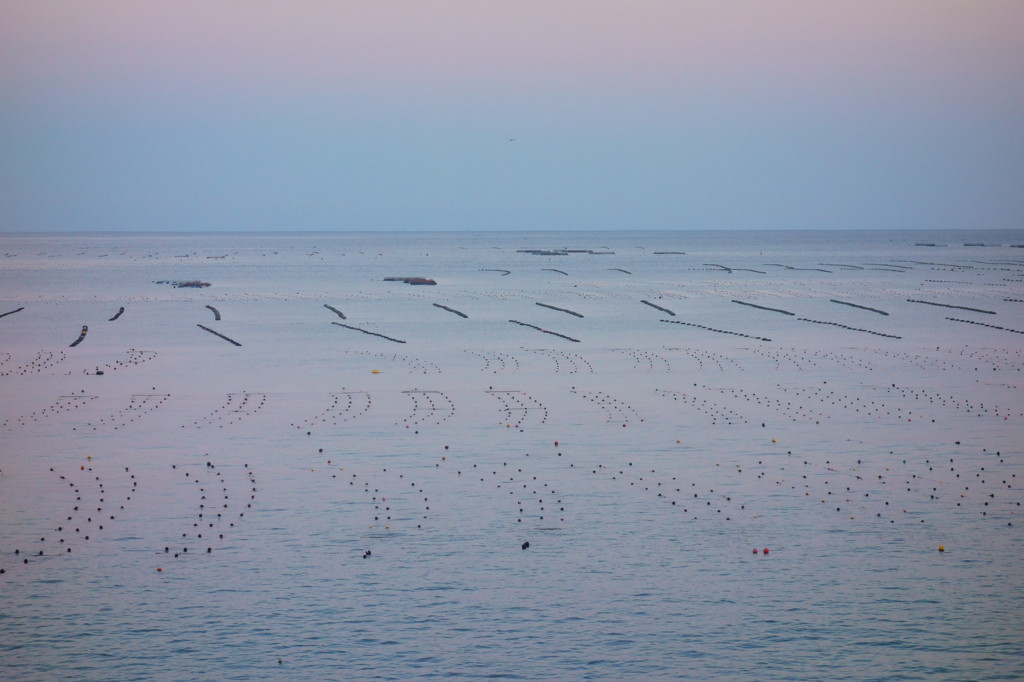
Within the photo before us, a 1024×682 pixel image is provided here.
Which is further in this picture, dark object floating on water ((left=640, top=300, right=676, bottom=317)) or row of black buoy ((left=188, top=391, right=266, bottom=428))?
dark object floating on water ((left=640, top=300, right=676, bottom=317))

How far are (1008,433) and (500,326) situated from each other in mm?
38838

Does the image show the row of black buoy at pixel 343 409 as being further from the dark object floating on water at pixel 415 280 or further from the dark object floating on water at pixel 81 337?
the dark object floating on water at pixel 415 280

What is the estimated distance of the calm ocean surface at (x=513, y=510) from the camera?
65.3 feet

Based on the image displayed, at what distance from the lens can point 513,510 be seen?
90.5 ft

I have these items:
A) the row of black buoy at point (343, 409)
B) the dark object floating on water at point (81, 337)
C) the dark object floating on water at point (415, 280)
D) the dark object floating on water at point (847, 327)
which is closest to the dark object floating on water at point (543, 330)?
the dark object floating on water at point (847, 327)

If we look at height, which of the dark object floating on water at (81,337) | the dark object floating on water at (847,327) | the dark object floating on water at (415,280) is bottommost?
the dark object floating on water at (81,337)

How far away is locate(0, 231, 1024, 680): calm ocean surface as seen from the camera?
1991cm

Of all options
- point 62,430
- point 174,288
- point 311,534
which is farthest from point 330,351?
point 174,288

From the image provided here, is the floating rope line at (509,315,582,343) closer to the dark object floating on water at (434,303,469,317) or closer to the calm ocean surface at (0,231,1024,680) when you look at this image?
the calm ocean surface at (0,231,1024,680)

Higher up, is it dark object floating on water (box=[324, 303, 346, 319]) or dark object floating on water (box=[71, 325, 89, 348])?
dark object floating on water (box=[324, 303, 346, 319])

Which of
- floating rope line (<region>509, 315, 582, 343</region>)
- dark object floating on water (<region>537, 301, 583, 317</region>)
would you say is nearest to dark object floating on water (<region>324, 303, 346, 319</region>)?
floating rope line (<region>509, 315, 582, 343</region>)

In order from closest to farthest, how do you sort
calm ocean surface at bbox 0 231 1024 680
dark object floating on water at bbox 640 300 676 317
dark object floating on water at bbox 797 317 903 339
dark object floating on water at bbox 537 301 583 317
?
calm ocean surface at bbox 0 231 1024 680 → dark object floating on water at bbox 797 317 903 339 → dark object floating on water at bbox 640 300 676 317 → dark object floating on water at bbox 537 301 583 317

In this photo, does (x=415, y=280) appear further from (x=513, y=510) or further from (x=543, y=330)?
(x=513, y=510)

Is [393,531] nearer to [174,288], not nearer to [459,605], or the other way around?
[459,605]
